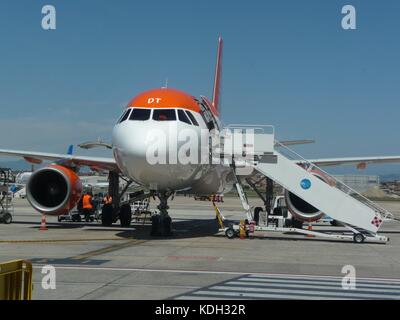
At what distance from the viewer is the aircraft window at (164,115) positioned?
15492 millimetres

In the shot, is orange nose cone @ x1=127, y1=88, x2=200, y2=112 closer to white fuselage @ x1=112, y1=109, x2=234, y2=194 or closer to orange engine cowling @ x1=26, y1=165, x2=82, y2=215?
white fuselage @ x1=112, y1=109, x2=234, y2=194

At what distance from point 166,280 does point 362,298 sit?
325 cm

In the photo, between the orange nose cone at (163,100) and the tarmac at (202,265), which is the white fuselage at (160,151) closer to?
the orange nose cone at (163,100)

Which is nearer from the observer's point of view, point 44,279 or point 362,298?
point 362,298

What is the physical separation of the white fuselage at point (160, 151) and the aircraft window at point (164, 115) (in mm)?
171

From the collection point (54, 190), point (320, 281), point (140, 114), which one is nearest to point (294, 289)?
point (320, 281)

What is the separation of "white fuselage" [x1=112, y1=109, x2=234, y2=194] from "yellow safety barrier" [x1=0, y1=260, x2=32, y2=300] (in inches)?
317

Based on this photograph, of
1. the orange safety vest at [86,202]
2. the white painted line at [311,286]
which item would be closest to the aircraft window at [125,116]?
the white painted line at [311,286]

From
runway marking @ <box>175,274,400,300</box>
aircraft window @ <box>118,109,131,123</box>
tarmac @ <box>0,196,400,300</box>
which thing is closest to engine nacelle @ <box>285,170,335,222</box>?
tarmac @ <box>0,196,400,300</box>

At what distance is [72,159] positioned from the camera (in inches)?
834

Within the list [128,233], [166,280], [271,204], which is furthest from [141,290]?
[271,204]

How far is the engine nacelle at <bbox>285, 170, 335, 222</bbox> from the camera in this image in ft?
63.8

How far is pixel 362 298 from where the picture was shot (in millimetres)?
8391
